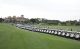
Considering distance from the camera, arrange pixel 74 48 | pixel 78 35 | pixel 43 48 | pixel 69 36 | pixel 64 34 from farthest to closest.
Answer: pixel 64 34 → pixel 69 36 → pixel 78 35 → pixel 74 48 → pixel 43 48

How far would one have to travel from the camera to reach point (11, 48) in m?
21.1

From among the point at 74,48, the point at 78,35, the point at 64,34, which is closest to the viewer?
the point at 74,48

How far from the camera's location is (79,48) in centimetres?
2214

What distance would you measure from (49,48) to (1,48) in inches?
181

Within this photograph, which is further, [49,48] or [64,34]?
[64,34]

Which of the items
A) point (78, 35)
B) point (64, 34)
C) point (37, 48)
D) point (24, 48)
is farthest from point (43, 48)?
point (64, 34)

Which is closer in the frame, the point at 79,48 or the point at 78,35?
the point at 79,48

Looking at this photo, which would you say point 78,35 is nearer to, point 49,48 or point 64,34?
point 64,34

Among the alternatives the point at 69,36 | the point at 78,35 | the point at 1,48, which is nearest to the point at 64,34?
the point at 69,36

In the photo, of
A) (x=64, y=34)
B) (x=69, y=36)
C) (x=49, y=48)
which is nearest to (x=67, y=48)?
(x=49, y=48)

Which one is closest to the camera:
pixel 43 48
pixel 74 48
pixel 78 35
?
pixel 43 48

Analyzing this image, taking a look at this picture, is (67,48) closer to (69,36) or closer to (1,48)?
(1,48)

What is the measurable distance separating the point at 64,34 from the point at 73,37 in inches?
190

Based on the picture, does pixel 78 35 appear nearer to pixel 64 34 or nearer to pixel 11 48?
pixel 64 34
